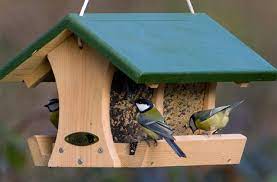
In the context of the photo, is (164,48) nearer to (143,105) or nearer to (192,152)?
(143,105)

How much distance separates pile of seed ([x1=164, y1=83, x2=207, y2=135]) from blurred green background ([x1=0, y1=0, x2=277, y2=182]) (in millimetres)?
937

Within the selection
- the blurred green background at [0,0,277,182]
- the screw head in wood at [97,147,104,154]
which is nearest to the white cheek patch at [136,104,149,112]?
the screw head in wood at [97,147,104,154]

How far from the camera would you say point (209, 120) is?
4734 millimetres

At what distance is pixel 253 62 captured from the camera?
4.68 metres

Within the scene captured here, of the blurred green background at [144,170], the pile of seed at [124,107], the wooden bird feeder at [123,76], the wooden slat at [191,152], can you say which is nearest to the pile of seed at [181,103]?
the wooden bird feeder at [123,76]

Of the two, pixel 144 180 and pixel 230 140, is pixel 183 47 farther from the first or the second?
pixel 144 180

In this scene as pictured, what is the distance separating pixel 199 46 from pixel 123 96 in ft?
1.36

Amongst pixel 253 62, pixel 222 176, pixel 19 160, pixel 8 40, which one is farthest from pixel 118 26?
pixel 8 40

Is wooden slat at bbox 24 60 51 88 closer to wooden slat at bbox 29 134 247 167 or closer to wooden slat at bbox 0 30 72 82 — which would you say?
wooden slat at bbox 0 30 72 82

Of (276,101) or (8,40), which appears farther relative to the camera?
(276,101)

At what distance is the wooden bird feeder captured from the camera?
4.45m

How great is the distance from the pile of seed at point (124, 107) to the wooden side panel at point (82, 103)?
0.18 metres

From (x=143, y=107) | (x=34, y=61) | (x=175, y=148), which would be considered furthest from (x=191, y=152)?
(x=34, y=61)

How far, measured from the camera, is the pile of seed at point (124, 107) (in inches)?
188
